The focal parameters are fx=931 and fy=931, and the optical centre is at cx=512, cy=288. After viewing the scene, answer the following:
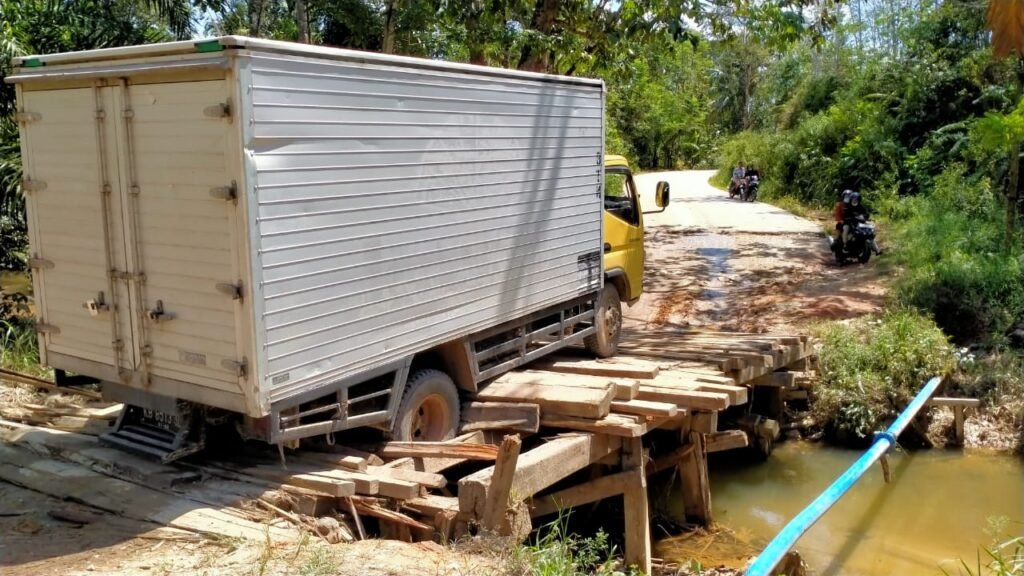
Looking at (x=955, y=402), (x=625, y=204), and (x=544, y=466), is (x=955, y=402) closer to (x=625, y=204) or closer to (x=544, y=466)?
(x=625, y=204)

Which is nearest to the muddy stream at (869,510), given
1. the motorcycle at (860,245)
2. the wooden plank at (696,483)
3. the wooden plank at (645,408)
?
the wooden plank at (696,483)

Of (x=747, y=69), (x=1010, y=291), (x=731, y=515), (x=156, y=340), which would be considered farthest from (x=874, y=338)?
(x=747, y=69)

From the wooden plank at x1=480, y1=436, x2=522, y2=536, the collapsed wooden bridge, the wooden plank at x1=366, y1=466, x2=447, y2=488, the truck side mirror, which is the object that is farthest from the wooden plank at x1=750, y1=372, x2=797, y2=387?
the wooden plank at x1=480, y1=436, x2=522, y2=536

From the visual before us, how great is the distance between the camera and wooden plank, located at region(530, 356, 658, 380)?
26.2ft

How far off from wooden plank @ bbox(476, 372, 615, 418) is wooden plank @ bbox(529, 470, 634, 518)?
2.01ft

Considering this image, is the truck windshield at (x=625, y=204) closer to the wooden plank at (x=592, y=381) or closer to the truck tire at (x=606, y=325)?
the truck tire at (x=606, y=325)

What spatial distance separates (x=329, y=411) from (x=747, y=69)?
1909 inches

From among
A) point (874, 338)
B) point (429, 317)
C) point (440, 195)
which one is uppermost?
point (440, 195)

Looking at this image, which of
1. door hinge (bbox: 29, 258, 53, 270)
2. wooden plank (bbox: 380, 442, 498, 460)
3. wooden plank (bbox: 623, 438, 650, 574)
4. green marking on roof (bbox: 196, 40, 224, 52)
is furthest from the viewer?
wooden plank (bbox: 623, 438, 650, 574)

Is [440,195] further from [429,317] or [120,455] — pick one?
[120,455]

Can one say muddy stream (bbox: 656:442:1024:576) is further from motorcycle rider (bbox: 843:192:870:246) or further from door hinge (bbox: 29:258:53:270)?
motorcycle rider (bbox: 843:192:870:246)

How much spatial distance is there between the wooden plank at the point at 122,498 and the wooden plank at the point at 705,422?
402 cm

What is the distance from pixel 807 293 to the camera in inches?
564

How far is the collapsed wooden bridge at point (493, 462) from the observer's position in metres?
5.53
